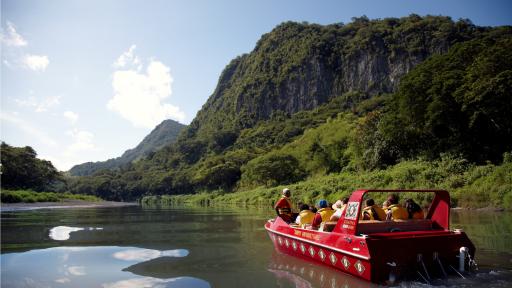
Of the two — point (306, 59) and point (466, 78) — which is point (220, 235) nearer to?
point (466, 78)

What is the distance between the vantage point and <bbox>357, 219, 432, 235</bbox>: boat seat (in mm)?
9586

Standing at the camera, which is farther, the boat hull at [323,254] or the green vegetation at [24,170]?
the green vegetation at [24,170]

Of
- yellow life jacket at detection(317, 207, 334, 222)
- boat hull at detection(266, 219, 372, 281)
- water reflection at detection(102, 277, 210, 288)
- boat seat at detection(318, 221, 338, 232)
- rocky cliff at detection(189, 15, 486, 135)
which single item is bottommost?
water reflection at detection(102, 277, 210, 288)

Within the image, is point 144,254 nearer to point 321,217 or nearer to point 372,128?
point 321,217

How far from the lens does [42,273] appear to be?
32.9ft

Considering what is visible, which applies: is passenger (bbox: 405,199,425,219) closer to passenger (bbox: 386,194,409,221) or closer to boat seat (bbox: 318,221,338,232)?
passenger (bbox: 386,194,409,221)

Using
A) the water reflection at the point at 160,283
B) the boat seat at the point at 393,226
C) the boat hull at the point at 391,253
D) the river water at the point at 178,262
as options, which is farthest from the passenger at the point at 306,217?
the water reflection at the point at 160,283

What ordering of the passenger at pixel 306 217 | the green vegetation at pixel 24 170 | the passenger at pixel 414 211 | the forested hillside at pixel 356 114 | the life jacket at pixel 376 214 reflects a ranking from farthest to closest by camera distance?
the green vegetation at pixel 24 170 < the forested hillside at pixel 356 114 < the passenger at pixel 306 217 < the passenger at pixel 414 211 < the life jacket at pixel 376 214

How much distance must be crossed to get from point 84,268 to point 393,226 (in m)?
8.30

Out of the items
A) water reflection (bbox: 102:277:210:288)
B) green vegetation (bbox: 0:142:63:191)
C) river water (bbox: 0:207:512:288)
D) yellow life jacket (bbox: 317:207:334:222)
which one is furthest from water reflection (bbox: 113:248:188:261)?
green vegetation (bbox: 0:142:63:191)

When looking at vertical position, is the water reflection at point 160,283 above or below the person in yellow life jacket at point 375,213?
below

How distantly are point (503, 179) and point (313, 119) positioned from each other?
119054 millimetres

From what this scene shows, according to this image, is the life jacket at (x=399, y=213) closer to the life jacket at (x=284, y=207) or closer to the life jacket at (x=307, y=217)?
the life jacket at (x=307, y=217)

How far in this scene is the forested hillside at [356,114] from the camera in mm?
35594
